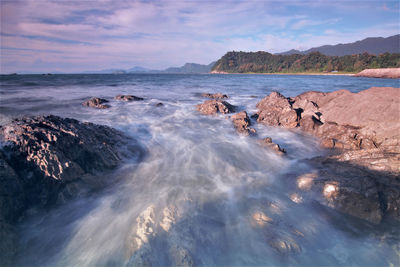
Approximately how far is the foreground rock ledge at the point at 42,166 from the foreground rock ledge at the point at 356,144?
500cm

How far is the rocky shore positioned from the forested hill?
80.7 meters

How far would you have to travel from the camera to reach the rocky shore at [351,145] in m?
3.25

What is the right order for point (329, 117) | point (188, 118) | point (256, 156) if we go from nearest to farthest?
point (256, 156) → point (329, 117) → point (188, 118)

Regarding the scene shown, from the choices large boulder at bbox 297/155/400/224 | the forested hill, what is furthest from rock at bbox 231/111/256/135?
the forested hill

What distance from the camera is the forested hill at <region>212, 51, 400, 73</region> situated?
67.7m

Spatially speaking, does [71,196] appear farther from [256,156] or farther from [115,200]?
[256,156]

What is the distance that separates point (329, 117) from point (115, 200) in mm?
8581

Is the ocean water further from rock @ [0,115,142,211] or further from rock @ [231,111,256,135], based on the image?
rock @ [231,111,256,135]

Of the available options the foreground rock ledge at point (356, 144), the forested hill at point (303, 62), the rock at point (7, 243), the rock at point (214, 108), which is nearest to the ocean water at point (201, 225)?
the rock at point (7, 243)

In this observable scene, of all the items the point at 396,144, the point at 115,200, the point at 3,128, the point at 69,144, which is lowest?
the point at 115,200

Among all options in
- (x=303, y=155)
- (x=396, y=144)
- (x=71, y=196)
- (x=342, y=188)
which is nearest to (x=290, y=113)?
(x=303, y=155)

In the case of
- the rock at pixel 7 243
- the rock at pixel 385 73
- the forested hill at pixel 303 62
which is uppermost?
the forested hill at pixel 303 62

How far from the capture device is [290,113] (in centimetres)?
880

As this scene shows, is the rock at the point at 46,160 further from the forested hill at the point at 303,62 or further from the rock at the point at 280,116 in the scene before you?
the forested hill at the point at 303,62
